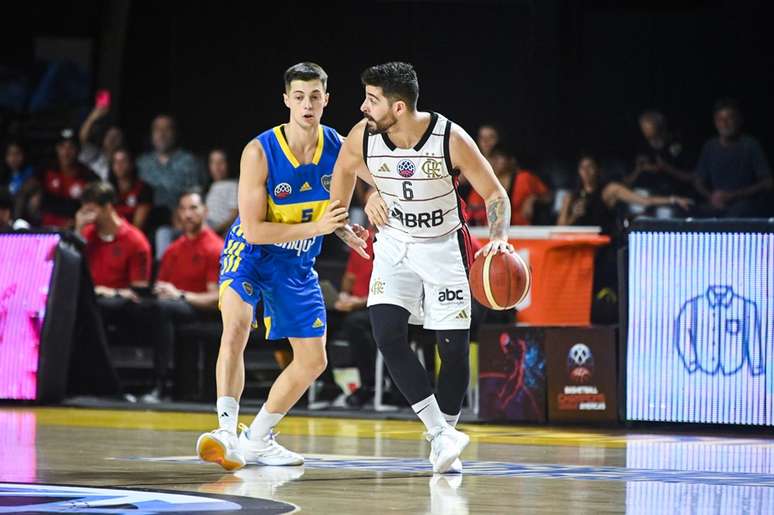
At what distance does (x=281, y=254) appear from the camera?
265 inches

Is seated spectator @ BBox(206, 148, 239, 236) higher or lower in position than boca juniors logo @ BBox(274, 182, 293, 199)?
higher

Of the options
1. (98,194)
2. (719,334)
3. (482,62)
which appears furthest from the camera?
(482,62)

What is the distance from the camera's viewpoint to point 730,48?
1430 centimetres

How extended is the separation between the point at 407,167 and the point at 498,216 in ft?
1.46

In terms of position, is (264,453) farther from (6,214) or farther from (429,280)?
(6,214)

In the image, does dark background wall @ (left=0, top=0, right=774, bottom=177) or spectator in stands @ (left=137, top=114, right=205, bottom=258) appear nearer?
spectator in stands @ (left=137, top=114, right=205, bottom=258)

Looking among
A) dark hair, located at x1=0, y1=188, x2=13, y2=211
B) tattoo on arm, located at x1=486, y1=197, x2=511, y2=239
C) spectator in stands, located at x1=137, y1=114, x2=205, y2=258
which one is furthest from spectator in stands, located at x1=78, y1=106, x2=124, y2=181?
tattoo on arm, located at x1=486, y1=197, x2=511, y2=239

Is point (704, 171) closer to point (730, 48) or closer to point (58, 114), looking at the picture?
point (730, 48)

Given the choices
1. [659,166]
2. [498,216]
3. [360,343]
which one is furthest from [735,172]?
[498,216]

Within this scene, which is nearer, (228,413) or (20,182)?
(228,413)

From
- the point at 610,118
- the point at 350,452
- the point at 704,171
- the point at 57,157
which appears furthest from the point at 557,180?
the point at 350,452

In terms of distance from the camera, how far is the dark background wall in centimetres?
1430

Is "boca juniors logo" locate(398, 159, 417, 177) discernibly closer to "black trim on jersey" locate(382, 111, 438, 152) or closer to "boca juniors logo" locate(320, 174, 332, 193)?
"black trim on jersey" locate(382, 111, 438, 152)

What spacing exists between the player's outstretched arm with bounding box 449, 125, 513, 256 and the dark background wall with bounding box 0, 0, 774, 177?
23.5 ft
